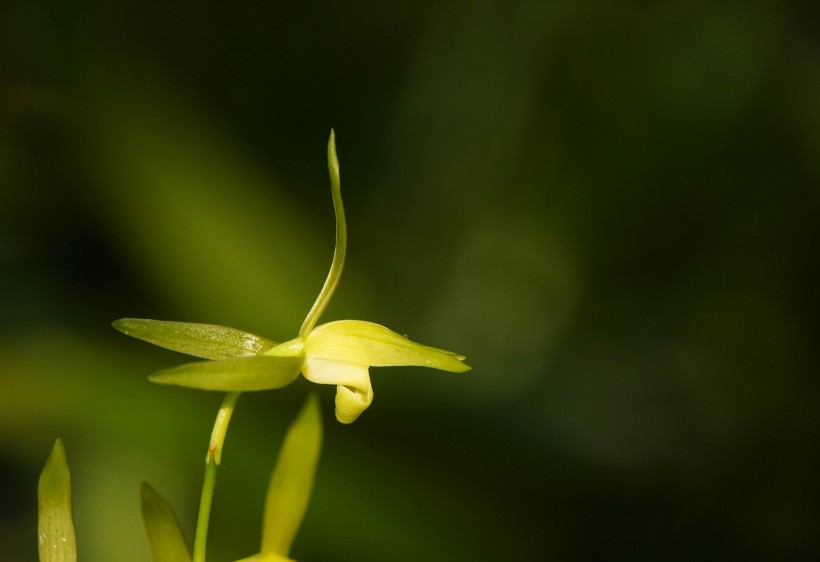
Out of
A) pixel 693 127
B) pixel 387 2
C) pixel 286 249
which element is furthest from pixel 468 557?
pixel 387 2

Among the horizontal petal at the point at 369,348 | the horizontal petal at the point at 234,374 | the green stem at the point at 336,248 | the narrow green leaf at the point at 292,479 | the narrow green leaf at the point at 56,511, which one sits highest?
the green stem at the point at 336,248

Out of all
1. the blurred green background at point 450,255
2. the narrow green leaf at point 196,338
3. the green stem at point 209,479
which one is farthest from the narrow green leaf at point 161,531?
the blurred green background at point 450,255

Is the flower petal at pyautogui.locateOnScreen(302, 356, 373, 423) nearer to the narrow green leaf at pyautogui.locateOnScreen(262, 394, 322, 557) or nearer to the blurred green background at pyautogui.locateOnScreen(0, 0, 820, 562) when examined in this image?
the narrow green leaf at pyautogui.locateOnScreen(262, 394, 322, 557)

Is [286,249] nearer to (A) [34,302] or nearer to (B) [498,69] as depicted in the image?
(A) [34,302]

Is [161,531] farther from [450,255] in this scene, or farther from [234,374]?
[450,255]

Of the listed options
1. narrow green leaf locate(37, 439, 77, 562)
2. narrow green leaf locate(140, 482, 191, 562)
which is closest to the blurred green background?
narrow green leaf locate(37, 439, 77, 562)

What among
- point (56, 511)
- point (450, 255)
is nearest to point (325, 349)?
point (56, 511)

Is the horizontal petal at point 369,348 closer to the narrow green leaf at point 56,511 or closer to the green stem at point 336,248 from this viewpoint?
the green stem at point 336,248
